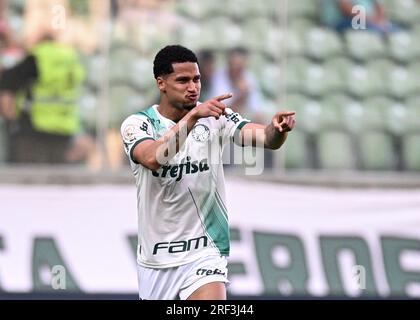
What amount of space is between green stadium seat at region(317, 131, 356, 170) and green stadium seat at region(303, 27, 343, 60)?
930 mm

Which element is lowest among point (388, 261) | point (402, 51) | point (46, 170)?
point (388, 261)

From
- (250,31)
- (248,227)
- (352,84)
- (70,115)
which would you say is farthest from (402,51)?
(70,115)

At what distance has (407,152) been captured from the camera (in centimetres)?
1546

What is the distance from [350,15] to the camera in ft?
50.7

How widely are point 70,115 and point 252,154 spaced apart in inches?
82.1

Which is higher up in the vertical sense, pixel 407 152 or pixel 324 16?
pixel 324 16

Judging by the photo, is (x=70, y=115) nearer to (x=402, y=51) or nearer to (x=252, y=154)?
(x=252, y=154)

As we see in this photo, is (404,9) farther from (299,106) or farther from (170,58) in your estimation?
(170,58)

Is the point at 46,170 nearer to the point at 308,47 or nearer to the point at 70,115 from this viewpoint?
the point at 70,115

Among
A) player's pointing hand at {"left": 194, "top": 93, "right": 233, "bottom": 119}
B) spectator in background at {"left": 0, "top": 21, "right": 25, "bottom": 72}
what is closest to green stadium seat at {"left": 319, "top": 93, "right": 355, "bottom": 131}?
spectator in background at {"left": 0, "top": 21, "right": 25, "bottom": 72}

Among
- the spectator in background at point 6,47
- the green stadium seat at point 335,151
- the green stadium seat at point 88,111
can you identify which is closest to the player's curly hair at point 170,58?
the green stadium seat at point 88,111

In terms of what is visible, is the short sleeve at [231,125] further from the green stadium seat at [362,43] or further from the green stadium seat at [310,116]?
the green stadium seat at [362,43]

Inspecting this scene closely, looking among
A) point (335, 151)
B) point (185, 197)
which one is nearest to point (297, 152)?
point (335, 151)

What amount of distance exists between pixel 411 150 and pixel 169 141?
293 inches
